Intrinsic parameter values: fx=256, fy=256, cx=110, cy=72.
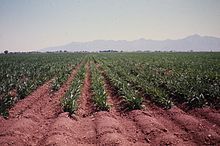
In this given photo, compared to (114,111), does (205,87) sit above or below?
above

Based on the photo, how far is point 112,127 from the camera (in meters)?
8.20

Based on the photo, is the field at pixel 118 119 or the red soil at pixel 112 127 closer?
the red soil at pixel 112 127

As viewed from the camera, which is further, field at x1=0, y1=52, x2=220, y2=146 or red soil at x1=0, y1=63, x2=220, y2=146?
field at x1=0, y1=52, x2=220, y2=146

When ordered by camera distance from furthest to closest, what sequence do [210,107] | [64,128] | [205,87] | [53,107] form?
1. [205,87]
2. [53,107]
3. [210,107]
4. [64,128]

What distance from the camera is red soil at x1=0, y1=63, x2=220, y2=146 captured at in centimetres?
717

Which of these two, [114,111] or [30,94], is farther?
[30,94]

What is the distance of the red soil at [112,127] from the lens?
7168mm

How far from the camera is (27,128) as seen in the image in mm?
8367

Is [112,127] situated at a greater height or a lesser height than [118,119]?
greater

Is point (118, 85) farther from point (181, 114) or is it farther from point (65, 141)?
point (65, 141)

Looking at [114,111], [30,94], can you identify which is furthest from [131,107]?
[30,94]

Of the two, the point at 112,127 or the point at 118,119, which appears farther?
the point at 118,119

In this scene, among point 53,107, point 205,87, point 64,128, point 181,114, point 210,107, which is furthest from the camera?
point 205,87

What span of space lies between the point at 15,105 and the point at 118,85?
5797 mm
